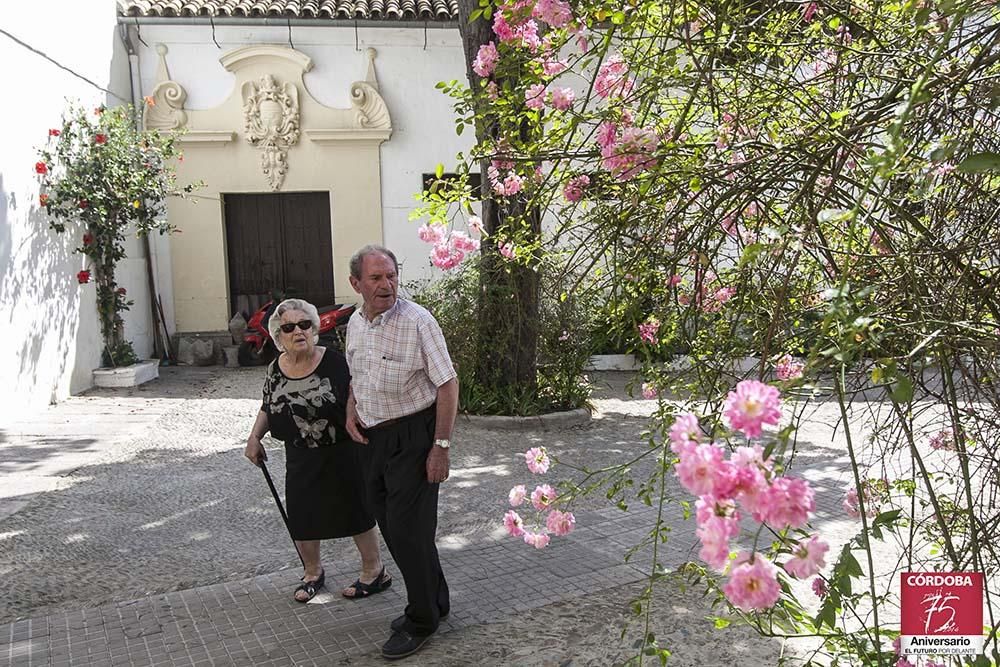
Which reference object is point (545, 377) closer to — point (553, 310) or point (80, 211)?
point (553, 310)

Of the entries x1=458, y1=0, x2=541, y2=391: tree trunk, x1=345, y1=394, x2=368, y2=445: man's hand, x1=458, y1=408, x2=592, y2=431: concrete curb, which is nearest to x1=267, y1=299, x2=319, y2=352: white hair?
x1=345, y1=394, x2=368, y2=445: man's hand

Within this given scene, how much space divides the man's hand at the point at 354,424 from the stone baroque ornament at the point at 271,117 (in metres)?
9.12

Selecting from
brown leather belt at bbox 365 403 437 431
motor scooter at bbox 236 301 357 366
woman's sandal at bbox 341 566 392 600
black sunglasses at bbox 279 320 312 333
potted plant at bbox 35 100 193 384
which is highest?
potted plant at bbox 35 100 193 384

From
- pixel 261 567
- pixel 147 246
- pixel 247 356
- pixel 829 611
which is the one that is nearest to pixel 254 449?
pixel 261 567

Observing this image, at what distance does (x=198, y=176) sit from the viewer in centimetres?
1221

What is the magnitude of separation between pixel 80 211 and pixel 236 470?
16.5 feet

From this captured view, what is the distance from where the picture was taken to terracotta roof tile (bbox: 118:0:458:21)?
11.7 meters

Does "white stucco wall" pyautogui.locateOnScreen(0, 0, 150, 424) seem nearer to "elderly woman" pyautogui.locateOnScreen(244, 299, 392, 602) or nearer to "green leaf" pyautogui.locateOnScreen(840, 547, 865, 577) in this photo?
"elderly woman" pyautogui.locateOnScreen(244, 299, 392, 602)

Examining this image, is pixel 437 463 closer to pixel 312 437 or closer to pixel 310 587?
pixel 312 437

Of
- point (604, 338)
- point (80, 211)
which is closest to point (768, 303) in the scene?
point (604, 338)

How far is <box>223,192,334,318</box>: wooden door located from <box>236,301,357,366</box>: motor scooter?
0.44 metres

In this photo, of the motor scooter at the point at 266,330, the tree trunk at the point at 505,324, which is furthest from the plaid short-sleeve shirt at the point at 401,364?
the motor scooter at the point at 266,330

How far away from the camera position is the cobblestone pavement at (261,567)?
3.64m

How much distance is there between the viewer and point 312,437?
4.05 metres
